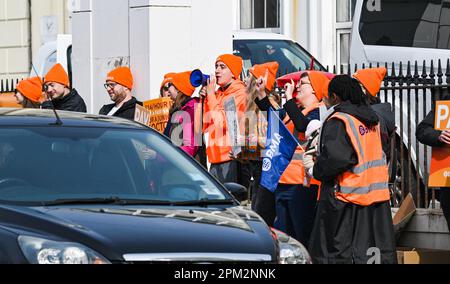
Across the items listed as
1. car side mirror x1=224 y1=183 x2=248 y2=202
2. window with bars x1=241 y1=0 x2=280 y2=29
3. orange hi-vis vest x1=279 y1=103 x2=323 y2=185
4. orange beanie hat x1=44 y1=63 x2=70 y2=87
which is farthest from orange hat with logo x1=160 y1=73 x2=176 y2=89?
window with bars x1=241 y1=0 x2=280 y2=29

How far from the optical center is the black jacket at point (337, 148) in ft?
35.0

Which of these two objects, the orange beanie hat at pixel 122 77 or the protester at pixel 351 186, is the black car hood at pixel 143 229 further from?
the orange beanie hat at pixel 122 77

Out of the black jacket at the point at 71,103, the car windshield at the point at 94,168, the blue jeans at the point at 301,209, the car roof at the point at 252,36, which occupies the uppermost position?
the car roof at the point at 252,36

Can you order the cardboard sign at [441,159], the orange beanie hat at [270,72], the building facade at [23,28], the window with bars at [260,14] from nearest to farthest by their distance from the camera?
the cardboard sign at [441,159]
the orange beanie hat at [270,72]
the window with bars at [260,14]
the building facade at [23,28]

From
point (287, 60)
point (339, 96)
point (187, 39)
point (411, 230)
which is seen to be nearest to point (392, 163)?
point (411, 230)

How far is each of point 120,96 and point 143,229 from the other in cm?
656

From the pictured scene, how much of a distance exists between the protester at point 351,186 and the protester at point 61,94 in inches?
171

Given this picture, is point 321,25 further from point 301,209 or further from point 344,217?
point 344,217

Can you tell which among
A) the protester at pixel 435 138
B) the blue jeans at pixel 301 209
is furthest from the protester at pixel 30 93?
the protester at pixel 435 138

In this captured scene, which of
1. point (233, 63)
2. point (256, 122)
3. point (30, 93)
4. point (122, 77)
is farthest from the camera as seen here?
point (30, 93)

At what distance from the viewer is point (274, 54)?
694 inches

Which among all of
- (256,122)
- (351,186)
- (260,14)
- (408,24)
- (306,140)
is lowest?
(351,186)

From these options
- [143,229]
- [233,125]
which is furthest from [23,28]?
[143,229]

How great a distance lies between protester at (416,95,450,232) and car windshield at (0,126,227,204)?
2941mm
